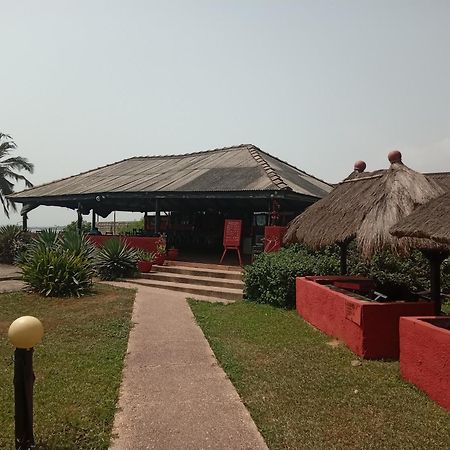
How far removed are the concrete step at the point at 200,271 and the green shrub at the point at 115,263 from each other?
915mm

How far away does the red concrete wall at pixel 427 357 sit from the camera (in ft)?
14.4

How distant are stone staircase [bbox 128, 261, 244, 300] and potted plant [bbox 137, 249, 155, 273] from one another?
0.67 ft

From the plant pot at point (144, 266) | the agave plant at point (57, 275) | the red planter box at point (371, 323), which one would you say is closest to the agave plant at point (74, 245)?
the agave plant at point (57, 275)

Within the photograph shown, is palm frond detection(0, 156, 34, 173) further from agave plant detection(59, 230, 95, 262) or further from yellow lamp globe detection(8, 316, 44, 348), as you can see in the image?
yellow lamp globe detection(8, 316, 44, 348)

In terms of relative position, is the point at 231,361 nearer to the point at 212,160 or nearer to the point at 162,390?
the point at 162,390

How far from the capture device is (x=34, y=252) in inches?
458

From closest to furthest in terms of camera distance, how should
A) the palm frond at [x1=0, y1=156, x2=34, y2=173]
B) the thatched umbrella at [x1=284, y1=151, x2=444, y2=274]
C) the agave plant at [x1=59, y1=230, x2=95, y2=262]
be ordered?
the thatched umbrella at [x1=284, y1=151, x2=444, y2=274]
the agave plant at [x1=59, y1=230, x2=95, y2=262]
the palm frond at [x1=0, y1=156, x2=34, y2=173]

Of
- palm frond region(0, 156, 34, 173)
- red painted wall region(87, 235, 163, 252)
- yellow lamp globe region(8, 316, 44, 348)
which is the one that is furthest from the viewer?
palm frond region(0, 156, 34, 173)

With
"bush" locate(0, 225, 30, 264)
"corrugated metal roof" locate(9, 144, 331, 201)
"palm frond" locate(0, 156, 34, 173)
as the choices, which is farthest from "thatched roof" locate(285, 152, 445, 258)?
"palm frond" locate(0, 156, 34, 173)

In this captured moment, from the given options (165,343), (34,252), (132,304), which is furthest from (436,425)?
(34,252)

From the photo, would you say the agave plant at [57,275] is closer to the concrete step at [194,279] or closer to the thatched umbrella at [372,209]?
the concrete step at [194,279]

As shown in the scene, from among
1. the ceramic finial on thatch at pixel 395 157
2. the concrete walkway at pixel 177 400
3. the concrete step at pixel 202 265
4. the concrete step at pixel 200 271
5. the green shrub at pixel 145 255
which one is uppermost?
the ceramic finial on thatch at pixel 395 157

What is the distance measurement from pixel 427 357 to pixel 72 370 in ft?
13.6

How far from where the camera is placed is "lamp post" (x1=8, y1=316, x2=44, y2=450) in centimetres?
330
